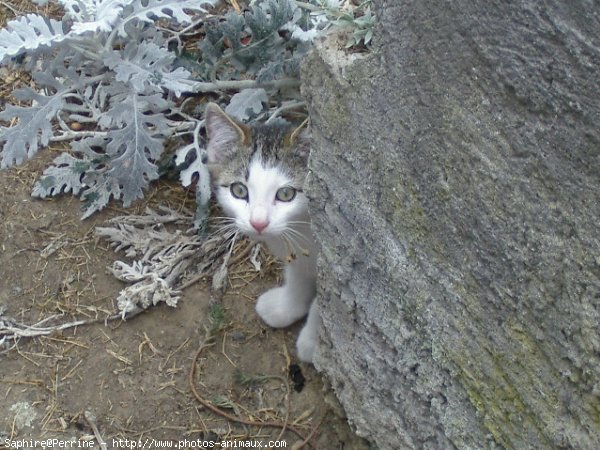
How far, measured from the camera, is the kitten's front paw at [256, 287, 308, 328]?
119 inches

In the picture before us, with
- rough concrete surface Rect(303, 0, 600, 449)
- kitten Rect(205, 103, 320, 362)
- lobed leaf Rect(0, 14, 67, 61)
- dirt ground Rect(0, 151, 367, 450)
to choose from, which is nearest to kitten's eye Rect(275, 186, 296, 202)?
kitten Rect(205, 103, 320, 362)

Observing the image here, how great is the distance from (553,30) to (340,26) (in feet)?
2.72

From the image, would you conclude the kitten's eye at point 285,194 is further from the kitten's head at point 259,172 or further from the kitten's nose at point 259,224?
the kitten's nose at point 259,224

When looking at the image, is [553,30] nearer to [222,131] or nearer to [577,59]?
[577,59]

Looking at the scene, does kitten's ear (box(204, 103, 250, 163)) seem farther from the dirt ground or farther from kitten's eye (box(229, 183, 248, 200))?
the dirt ground

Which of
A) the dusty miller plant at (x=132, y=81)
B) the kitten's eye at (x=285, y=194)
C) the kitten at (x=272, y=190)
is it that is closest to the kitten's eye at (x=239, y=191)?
the kitten at (x=272, y=190)

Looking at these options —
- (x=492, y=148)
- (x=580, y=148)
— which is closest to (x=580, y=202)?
(x=580, y=148)

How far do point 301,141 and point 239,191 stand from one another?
296mm

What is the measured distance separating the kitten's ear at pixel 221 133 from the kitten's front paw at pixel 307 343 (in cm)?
75

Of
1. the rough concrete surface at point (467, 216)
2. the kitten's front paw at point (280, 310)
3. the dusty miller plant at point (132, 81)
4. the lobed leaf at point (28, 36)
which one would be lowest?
the kitten's front paw at point (280, 310)

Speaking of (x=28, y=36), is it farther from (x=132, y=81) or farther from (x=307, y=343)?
(x=307, y=343)

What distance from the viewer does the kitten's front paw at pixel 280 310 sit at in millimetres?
3029

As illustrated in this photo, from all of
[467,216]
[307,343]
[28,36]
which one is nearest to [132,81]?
[28,36]

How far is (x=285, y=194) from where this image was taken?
8.80ft
